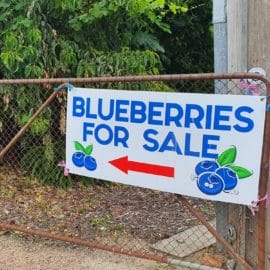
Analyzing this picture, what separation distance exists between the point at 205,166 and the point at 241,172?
0.25 metres

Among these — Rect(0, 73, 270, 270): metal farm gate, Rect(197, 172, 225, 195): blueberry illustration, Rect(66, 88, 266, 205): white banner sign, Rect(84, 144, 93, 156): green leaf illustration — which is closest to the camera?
Rect(66, 88, 266, 205): white banner sign

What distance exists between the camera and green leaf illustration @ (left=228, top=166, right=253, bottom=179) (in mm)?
3014

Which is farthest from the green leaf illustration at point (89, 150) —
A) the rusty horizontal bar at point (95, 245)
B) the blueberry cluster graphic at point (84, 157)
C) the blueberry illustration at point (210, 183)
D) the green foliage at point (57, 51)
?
the green foliage at point (57, 51)

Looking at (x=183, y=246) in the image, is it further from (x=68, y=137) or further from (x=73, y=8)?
(x=73, y=8)

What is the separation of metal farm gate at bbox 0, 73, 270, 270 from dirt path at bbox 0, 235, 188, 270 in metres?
0.11

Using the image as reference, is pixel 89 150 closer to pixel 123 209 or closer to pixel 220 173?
pixel 220 173

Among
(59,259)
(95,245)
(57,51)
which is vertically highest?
(57,51)

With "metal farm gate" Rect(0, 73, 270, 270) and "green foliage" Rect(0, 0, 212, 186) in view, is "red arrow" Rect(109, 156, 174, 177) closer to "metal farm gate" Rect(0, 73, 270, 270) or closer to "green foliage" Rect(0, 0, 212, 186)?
"metal farm gate" Rect(0, 73, 270, 270)

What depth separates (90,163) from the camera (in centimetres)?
366

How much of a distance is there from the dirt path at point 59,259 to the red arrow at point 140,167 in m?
0.93

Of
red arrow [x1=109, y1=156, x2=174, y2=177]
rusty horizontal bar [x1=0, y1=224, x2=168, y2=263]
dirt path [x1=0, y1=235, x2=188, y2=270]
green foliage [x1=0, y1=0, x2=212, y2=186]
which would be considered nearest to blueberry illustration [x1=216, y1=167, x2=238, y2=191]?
red arrow [x1=109, y1=156, x2=174, y2=177]

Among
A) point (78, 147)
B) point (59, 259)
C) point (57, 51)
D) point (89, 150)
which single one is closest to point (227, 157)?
point (89, 150)

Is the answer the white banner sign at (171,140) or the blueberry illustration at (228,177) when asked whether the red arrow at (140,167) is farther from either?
the blueberry illustration at (228,177)

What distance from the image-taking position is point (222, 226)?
3713 millimetres
